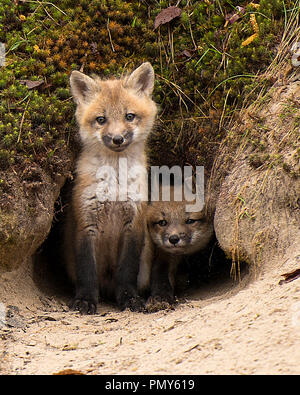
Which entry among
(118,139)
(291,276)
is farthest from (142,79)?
(291,276)

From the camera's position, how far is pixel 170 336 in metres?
3.71

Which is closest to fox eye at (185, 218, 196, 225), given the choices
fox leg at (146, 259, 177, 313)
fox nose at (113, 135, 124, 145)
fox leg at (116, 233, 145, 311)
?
fox leg at (146, 259, 177, 313)

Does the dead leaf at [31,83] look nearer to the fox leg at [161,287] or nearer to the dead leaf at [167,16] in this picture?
the dead leaf at [167,16]

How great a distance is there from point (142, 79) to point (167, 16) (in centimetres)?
92

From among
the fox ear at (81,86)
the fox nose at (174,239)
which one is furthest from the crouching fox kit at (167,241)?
the fox ear at (81,86)

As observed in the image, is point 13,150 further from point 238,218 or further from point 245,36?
point 245,36

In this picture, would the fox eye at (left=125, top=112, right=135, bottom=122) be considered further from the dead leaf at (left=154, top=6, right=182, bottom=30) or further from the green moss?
the dead leaf at (left=154, top=6, right=182, bottom=30)

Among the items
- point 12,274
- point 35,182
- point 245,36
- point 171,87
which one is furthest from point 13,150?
point 245,36

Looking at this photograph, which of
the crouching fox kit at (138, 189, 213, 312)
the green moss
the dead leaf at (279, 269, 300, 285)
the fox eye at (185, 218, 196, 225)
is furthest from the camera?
the fox eye at (185, 218, 196, 225)

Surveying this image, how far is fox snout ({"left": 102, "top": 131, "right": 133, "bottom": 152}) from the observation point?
16.7 ft

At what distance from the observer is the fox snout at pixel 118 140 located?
5.10 metres

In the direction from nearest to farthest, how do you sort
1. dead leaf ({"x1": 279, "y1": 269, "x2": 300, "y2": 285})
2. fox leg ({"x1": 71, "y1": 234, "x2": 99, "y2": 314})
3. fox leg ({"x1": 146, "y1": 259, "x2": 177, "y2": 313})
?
dead leaf ({"x1": 279, "y1": 269, "x2": 300, "y2": 285}) < fox leg ({"x1": 71, "y1": 234, "x2": 99, "y2": 314}) < fox leg ({"x1": 146, "y1": 259, "x2": 177, "y2": 313})

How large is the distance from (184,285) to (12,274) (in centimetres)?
206

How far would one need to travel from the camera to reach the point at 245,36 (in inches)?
225
